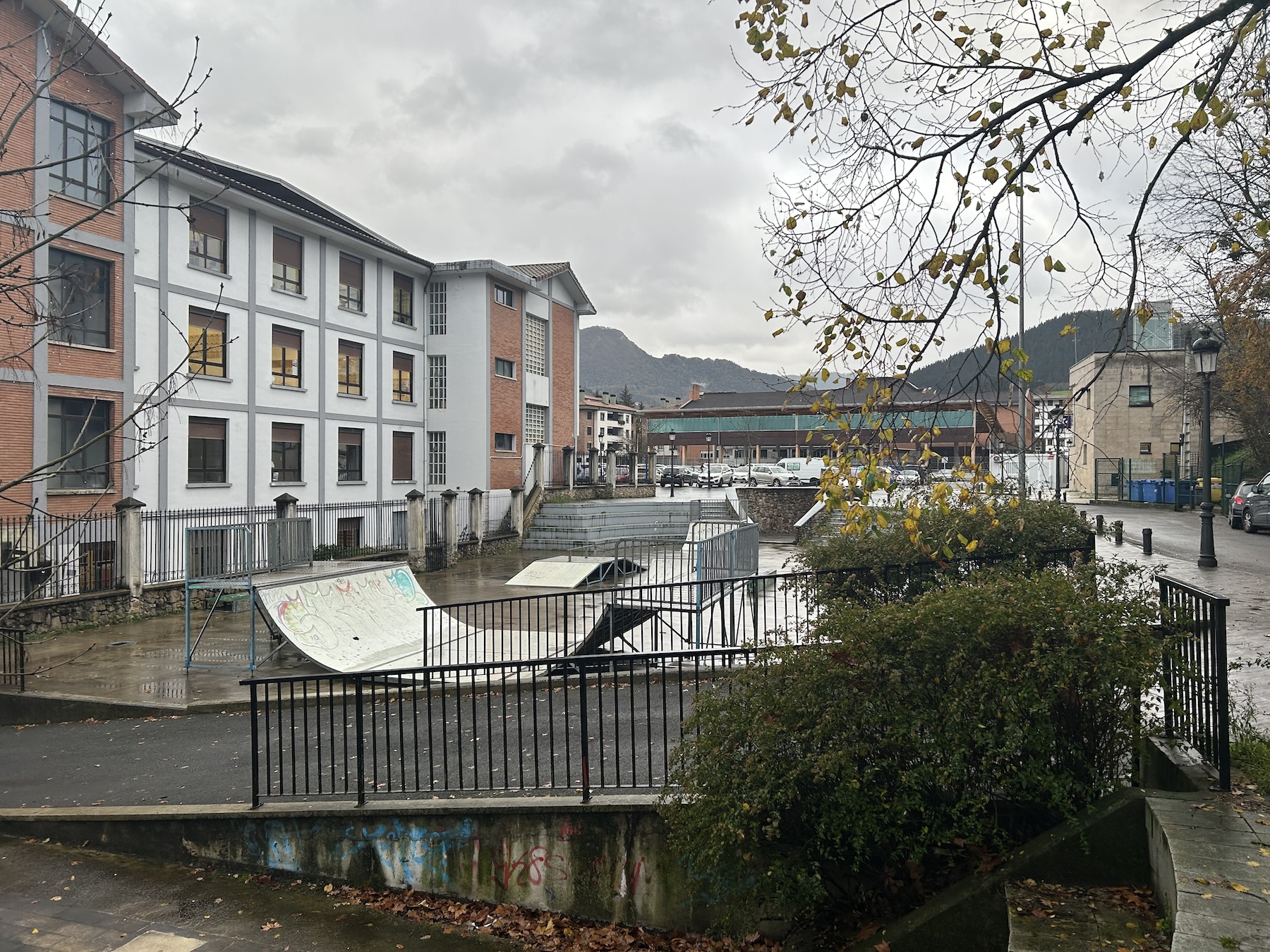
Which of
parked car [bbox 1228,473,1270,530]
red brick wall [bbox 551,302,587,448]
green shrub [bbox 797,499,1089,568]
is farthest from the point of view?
Answer: red brick wall [bbox 551,302,587,448]

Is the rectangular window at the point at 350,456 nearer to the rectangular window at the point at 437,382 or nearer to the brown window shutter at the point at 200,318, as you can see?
the rectangular window at the point at 437,382

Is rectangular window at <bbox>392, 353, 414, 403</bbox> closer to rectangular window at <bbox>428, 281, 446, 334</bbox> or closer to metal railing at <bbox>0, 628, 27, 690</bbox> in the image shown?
rectangular window at <bbox>428, 281, 446, 334</bbox>

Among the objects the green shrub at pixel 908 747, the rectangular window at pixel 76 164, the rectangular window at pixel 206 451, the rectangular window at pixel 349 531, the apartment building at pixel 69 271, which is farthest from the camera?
the rectangular window at pixel 349 531

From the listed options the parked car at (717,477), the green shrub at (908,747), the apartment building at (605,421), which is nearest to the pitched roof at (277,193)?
the green shrub at (908,747)

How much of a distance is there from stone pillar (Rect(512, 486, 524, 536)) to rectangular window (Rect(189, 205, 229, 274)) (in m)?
13.0

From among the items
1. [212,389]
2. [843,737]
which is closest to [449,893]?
[843,737]

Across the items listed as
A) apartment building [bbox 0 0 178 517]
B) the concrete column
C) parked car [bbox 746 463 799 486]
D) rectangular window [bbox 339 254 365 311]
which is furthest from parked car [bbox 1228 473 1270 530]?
apartment building [bbox 0 0 178 517]

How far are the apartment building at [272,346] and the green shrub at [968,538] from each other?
54.0 feet

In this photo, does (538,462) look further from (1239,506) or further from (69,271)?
(1239,506)

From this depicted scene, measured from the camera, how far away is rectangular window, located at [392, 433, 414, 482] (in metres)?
33.4

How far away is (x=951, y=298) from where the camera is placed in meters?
5.92

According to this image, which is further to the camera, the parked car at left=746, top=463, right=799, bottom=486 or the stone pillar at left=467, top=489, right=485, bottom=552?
the parked car at left=746, top=463, right=799, bottom=486

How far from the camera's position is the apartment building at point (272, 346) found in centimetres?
2266

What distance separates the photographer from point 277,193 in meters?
30.5
